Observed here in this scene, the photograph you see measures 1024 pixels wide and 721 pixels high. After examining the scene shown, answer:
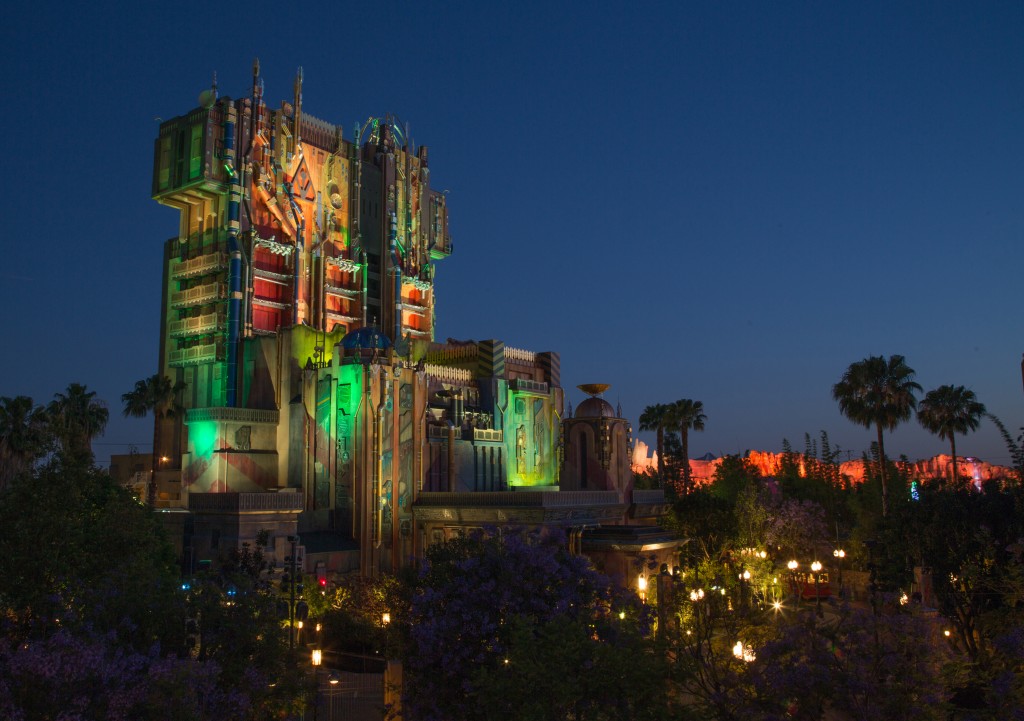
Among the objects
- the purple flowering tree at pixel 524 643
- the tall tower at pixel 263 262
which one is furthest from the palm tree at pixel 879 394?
the purple flowering tree at pixel 524 643

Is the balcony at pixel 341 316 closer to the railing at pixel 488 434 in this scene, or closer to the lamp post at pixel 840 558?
the railing at pixel 488 434

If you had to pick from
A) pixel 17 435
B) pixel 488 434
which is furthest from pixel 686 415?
pixel 17 435

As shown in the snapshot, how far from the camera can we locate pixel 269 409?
49250 mm

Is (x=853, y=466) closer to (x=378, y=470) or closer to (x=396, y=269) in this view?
(x=396, y=269)

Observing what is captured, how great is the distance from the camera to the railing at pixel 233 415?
46.5 meters

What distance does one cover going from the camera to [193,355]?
53812 millimetres

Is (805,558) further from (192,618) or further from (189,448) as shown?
(192,618)

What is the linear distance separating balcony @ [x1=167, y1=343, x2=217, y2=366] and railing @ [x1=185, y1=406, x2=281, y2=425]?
578 centimetres

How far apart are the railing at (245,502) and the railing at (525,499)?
783 cm

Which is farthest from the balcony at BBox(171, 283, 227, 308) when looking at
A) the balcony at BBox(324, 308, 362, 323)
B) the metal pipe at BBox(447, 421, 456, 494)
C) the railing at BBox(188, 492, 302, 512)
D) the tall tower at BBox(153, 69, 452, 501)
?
the railing at BBox(188, 492, 302, 512)

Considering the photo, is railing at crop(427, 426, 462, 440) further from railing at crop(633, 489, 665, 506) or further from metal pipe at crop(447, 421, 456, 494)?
railing at crop(633, 489, 665, 506)

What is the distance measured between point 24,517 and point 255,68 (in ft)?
150

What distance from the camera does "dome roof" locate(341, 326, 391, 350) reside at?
4556 centimetres

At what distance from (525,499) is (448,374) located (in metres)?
13.2
